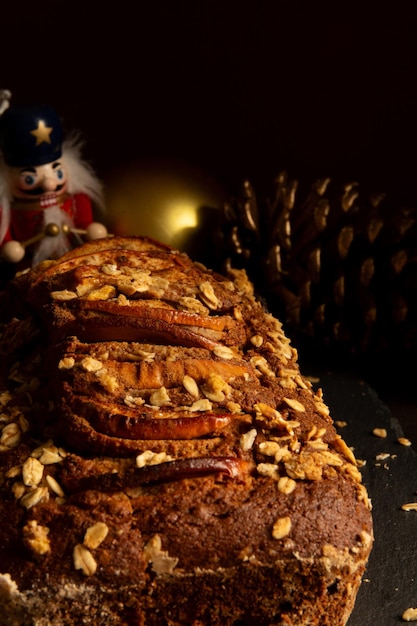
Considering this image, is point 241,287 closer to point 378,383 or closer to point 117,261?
point 117,261

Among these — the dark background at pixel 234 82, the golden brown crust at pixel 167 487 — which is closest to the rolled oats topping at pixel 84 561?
the golden brown crust at pixel 167 487

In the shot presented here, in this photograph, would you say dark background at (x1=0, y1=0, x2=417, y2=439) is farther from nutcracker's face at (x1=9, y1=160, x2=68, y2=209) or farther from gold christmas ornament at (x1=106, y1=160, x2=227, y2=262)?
nutcracker's face at (x1=9, y1=160, x2=68, y2=209)

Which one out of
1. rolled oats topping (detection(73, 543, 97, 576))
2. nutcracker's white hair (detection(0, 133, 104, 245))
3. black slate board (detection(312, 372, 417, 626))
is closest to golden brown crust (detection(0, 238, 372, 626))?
rolled oats topping (detection(73, 543, 97, 576))

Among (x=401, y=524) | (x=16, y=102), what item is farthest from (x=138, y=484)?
(x=16, y=102)

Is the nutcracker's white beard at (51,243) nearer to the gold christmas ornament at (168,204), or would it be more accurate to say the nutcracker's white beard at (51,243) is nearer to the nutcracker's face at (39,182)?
the nutcracker's face at (39,182)

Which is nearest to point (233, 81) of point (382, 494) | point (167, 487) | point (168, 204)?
point (168, 204)

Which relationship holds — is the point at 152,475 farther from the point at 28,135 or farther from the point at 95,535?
the point at 28,135

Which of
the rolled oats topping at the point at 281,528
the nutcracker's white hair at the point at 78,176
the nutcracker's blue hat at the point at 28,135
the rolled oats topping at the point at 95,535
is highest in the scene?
the nutcracker's blue hat at the point at 28,135
